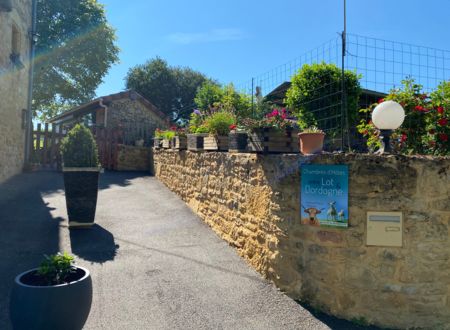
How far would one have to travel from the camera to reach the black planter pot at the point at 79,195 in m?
6.41

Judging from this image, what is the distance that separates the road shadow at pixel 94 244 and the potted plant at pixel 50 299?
206 centimetres

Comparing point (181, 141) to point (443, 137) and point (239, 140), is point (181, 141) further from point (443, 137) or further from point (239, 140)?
point (443, 137)

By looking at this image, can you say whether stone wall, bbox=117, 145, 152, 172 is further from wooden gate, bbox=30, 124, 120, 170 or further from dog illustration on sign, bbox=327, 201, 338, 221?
dog illustration on sign, bbox=327, 201, 338, 221

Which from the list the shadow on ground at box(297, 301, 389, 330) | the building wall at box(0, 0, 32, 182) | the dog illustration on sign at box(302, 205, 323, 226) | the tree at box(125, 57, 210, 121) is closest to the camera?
the shadow on ground at box(297, 301, 389, 330)

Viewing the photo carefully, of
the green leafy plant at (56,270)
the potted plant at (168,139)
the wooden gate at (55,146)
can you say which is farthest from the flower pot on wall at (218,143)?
the wooden gate at (55,146)

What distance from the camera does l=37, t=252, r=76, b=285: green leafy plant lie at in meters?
3.13

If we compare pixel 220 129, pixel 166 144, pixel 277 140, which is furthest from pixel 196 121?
pixel 277 140

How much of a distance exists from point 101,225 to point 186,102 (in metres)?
27.0

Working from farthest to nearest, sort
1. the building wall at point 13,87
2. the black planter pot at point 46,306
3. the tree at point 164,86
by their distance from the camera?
the tree at point 164,86
the building wall at point 13,87
the black planter pot at point 46,306

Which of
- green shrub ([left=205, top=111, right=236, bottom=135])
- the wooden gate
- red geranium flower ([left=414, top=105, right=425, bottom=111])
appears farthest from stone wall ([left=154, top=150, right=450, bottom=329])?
the wooden gate

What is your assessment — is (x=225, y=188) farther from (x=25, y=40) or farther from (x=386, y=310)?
(x=25, y=40)

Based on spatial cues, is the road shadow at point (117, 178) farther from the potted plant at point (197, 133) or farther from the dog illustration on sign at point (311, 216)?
the dog illustration on sign at point (311, 216)

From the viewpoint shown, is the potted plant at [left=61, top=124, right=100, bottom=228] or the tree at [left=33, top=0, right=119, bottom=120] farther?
the tree at [left=33, top=0, right=119, bottom=120]

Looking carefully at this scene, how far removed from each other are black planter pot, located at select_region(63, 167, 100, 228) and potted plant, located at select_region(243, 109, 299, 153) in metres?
3.16
